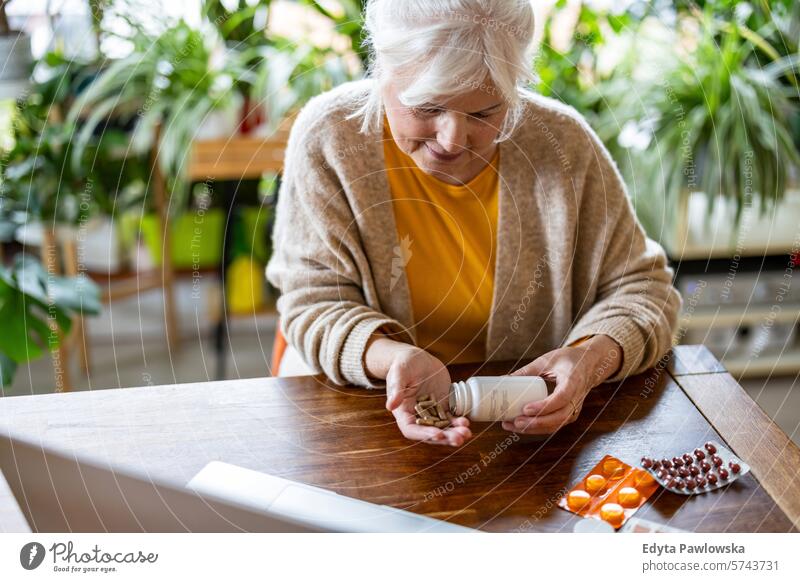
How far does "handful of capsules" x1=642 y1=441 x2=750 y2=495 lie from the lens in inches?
31.2

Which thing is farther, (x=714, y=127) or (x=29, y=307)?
(x=714, y=127)

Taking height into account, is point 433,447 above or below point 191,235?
above

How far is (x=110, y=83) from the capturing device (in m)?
2.14

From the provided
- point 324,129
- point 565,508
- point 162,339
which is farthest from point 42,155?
point 565,508

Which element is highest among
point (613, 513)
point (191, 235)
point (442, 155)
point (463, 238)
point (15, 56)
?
point (15, 56)

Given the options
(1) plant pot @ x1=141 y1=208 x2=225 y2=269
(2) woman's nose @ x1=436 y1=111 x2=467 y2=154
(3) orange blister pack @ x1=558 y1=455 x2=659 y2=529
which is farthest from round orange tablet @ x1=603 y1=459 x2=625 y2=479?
(1) plant pot @ x1=141 y1=208 x2=225 y2=269

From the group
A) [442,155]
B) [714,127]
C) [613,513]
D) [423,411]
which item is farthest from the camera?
[714,127]

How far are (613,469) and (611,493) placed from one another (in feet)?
0.12

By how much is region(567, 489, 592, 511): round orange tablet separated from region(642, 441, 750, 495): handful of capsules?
8 cm

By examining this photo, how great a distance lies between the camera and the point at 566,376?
923 mm

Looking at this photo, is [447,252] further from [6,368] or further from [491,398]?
[6,368]

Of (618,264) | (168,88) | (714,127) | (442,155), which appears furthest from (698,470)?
(168,88)
